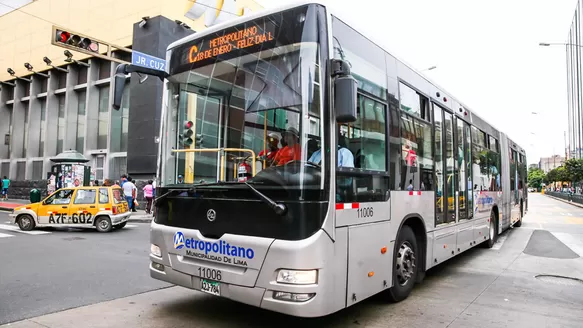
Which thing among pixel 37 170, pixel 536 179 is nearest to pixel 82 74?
pixel 37 170

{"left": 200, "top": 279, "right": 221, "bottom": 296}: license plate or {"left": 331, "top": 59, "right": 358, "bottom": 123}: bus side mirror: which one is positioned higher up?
{"left": 331, "top": 59, "right": 358, "bottom": 123}: bus side mirror

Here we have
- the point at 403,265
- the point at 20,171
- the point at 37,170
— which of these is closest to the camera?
the point at 403,265

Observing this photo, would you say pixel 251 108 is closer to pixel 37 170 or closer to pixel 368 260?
pixel 368 260

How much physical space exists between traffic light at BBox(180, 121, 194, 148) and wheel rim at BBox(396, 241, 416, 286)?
3.05m

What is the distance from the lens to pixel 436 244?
640cm

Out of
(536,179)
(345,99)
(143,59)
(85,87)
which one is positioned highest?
(85,87)

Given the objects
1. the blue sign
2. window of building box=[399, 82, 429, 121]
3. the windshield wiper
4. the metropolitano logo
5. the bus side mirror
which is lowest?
the metropolitano logo

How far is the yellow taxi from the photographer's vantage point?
12977 millimetres

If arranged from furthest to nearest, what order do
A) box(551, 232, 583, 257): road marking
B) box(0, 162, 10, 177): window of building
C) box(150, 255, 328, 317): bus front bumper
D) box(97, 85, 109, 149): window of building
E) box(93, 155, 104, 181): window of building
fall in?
1. box(0, 162, 10, 177): window of building
2. box(97, 85, 109, 149): window of building
3. box(93, 155, 104, 181): window of building
4. box(551, 232, 583, 257): road marking
5. box(150, 255, 328, 317): bus front bumper

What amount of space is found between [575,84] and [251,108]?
379 feet

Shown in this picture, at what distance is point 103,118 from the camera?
25969 millimetres

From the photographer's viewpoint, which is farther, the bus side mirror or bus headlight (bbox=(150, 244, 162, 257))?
bus headlight (bbox=(150, 244, 162, 257))

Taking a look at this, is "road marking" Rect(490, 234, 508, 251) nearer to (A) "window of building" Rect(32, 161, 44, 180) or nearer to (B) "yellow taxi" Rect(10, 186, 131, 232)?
(B) "yellow taxi" Rect(10, 186, 131, 232)

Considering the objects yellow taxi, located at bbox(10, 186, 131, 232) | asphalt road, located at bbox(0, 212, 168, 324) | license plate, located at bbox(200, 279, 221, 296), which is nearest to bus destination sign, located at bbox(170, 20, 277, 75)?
license plate, located at bbox(200, 279, 221, 296)
